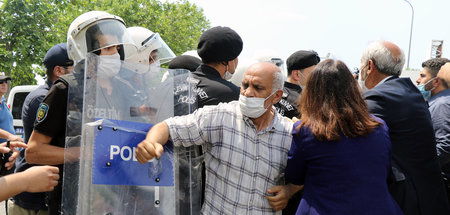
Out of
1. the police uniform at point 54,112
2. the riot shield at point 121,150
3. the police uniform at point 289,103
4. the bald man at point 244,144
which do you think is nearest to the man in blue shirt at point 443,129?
the police uniform at point 289,103

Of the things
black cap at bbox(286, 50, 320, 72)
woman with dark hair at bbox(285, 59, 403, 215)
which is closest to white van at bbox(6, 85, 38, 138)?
black cap at bbox(286, 50, 320, 72)

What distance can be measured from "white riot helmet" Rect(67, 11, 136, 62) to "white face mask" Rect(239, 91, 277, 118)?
32.7 inches

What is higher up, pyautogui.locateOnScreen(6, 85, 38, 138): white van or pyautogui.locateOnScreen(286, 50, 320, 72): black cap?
pyautogui.locateOnScreen(286, 50, 320, 72): black cap

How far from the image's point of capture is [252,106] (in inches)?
82.4

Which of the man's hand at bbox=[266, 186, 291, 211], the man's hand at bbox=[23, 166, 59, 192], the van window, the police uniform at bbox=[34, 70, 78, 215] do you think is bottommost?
the van window

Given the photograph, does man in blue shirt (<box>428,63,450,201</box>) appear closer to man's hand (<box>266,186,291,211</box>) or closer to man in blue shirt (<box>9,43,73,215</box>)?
man's hand (<box>266,186,291,211</box>)

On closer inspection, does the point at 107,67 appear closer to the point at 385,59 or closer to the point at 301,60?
the point at 385,59

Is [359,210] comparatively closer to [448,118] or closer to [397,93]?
[397,93]

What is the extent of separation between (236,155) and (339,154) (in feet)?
1.71

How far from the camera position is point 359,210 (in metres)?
1.91

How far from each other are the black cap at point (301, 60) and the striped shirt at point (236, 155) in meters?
1.64

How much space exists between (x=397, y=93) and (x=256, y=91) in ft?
3.11

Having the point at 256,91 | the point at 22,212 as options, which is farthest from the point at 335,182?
the point at 22,212

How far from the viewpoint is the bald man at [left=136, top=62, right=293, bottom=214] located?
2.04 m
